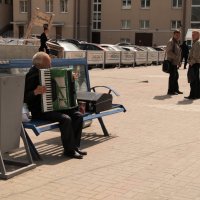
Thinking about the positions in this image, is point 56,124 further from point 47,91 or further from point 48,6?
point 48,6

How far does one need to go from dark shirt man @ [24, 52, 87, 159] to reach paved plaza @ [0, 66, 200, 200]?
212 mm

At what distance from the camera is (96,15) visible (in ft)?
236

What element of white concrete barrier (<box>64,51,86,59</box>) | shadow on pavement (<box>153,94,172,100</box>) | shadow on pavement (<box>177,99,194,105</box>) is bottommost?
shadow on pavement (<box>153,94,172,100</box>)

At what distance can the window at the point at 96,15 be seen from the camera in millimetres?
71625

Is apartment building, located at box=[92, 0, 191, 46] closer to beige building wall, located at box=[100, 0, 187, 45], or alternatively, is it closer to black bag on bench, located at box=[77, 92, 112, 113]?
beige building wall, located at box=[100, 0, 187, 45]

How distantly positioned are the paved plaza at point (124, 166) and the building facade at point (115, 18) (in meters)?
58.5

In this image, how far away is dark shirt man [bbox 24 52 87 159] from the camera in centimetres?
654

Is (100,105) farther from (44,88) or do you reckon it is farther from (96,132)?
(44,88)

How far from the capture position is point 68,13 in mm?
70312

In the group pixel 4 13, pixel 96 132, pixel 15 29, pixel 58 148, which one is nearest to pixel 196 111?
pixel 96 132

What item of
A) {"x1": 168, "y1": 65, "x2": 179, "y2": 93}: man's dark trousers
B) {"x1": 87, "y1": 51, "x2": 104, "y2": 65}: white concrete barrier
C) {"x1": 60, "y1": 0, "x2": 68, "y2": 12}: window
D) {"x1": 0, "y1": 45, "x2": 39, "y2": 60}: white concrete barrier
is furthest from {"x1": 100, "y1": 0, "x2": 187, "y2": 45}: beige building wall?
{"x1": 168, "y1": 65, "x2": 179, "y2": 93}: man's dark trousers

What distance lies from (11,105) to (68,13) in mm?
65537

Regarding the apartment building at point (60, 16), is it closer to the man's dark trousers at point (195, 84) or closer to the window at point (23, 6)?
the window at point (23, 6)

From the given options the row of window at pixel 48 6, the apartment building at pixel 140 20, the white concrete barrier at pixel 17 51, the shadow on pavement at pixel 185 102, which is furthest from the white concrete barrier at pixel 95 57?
the row of window at pixel 48 6
